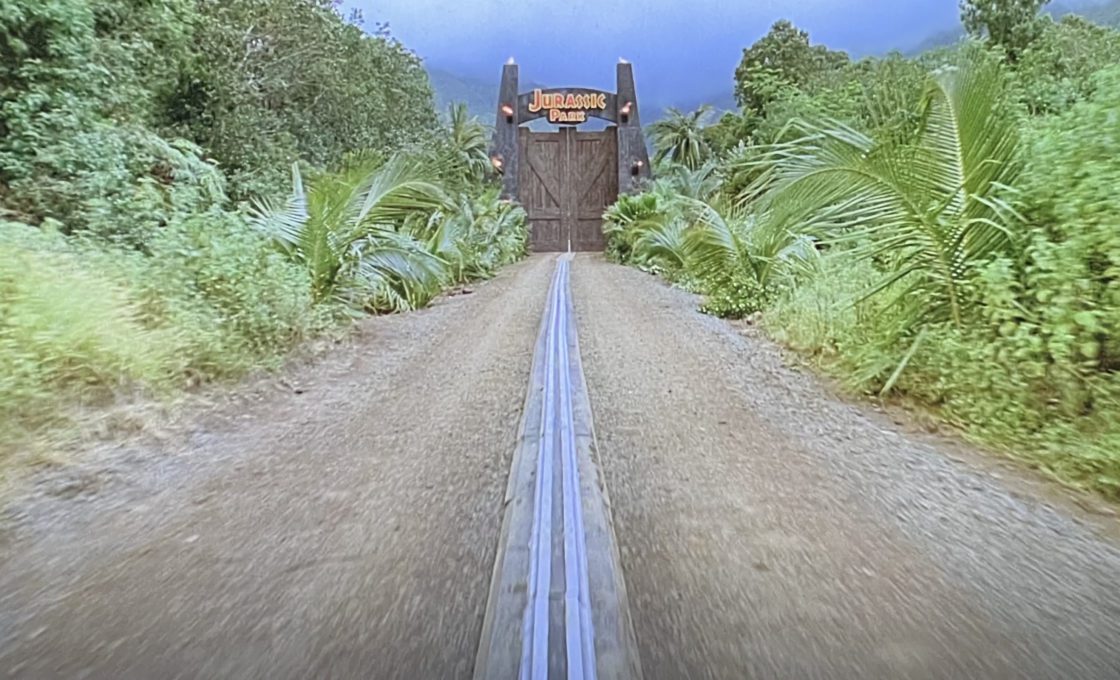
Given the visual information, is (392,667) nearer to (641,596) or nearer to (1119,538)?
(641,596)

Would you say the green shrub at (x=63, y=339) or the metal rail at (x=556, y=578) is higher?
the green shrub at (x=63, y=339)

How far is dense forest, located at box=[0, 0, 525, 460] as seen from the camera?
3.79m

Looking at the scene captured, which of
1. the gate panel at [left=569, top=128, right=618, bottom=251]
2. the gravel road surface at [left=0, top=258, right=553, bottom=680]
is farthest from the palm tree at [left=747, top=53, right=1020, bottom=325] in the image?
the gate panel at [left=569, top=128, right=618, bottom=251]

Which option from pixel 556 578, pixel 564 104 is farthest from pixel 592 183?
pixel 556 578

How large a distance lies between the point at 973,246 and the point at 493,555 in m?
3.13

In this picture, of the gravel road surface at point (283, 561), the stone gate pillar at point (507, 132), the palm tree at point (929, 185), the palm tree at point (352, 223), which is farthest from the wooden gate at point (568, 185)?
the gravel road surface at point (283, 561)

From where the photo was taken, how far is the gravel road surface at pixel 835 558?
1.65 m

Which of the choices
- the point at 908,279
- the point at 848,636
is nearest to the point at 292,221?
the point at 908,279

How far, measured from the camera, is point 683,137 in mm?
32656

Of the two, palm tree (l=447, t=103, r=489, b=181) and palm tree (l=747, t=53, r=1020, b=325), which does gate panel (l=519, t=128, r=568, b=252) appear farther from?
palm tree (l=747, t=53, r=1020, b=325)

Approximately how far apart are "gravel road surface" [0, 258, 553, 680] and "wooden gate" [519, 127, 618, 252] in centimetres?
2635

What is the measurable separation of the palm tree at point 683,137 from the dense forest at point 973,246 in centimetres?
2683

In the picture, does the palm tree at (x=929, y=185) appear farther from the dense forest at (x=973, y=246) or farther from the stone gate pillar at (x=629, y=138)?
the stone gate pillar at (x=629, y=138)

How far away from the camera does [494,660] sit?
5.29 feet
